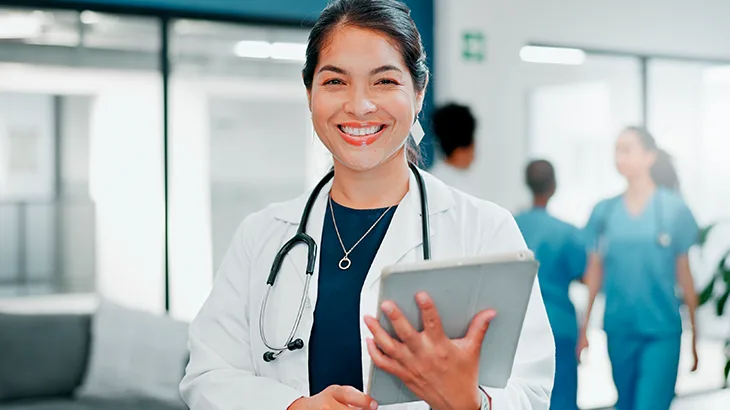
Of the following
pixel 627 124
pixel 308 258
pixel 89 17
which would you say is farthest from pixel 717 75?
pixel 308 258

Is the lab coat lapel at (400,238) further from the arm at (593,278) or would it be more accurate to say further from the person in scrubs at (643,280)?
the arm at (593,278)

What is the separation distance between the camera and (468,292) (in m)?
0.95

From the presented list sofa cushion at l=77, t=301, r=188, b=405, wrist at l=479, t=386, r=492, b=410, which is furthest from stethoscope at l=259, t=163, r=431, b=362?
sofa cushion at l=77, t=301, r=188, b=405

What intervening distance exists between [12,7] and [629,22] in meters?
3.05

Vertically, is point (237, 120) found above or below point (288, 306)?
above

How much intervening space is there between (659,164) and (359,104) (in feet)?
10.7

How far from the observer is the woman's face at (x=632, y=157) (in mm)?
3998

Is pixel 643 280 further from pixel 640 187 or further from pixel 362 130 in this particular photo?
pixel 362 130

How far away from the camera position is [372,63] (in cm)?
119

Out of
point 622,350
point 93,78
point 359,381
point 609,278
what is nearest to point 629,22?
point 609,278

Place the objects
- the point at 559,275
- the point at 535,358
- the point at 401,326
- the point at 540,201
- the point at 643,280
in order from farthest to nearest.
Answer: the point at 643,280 < the point at 540,201 < the point at 559,275 < the point at 535,358 < the point at 401,326

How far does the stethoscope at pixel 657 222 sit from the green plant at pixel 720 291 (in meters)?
0.35

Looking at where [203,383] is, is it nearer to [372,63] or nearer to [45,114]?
[372,63]

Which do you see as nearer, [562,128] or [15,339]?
[15,339]
